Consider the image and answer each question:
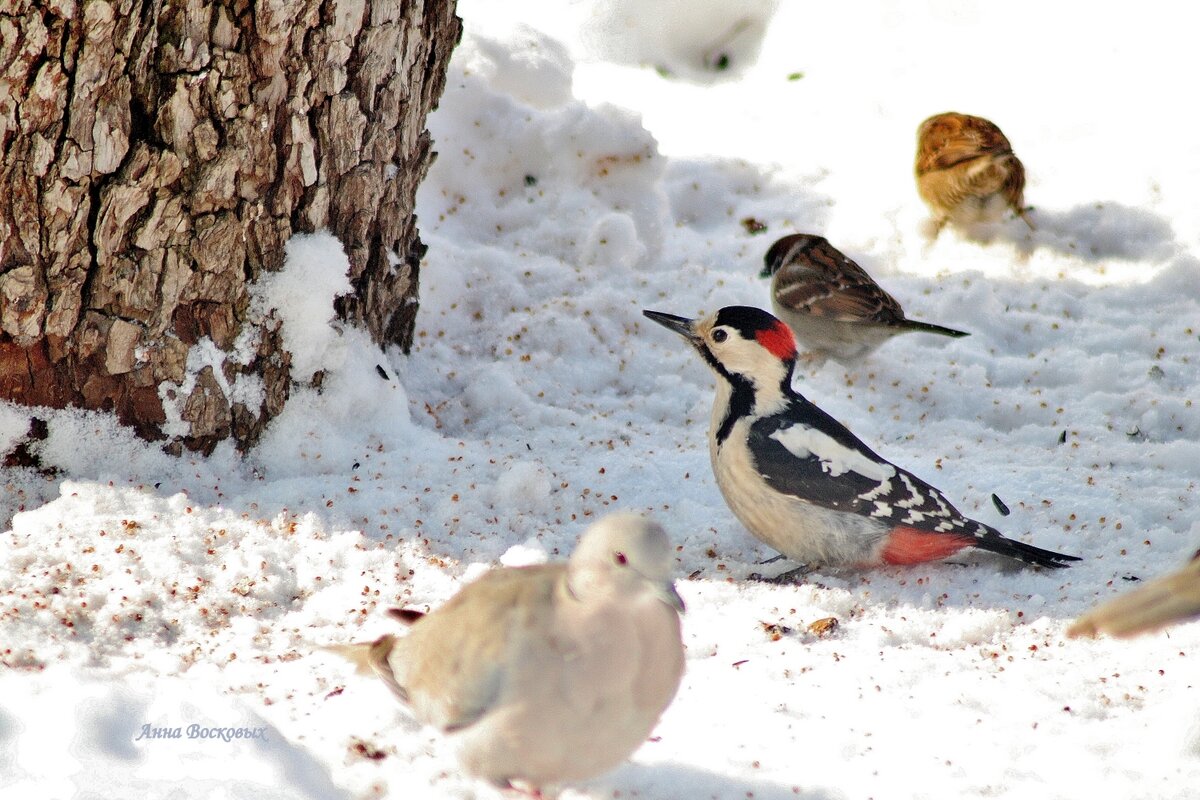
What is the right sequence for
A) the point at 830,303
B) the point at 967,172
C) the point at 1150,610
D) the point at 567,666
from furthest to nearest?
1. the point at 967,172
2. the point at 830,303
3. the point at 567,666
4. the point at 1150,610

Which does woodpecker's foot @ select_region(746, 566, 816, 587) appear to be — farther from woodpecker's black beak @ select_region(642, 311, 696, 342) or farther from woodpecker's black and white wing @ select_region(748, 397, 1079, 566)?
woodpecker's black beak @ select_region(642, 311, 696, 342)

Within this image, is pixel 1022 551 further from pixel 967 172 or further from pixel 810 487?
pixel 967 172

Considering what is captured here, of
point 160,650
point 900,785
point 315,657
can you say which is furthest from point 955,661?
point 160,650

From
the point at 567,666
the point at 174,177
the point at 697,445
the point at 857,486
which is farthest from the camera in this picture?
the point at 697,445

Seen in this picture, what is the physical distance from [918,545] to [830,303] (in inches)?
75.1

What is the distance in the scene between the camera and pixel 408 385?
15.3 ft

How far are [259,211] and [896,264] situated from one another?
12.0 feet

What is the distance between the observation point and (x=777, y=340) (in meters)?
3.97

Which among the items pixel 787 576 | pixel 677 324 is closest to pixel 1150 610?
pixel 787 576

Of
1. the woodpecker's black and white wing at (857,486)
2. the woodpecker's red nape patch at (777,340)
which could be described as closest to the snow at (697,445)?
the woodpecker's black and white wing at (857,486)

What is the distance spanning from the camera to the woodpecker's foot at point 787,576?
12.5 feet

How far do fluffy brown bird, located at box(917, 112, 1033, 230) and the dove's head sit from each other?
14.3ft

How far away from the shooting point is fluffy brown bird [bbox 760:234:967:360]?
18.0 ft

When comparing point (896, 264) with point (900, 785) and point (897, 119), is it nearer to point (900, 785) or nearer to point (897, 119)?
point (897, 119)
